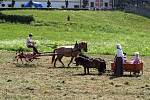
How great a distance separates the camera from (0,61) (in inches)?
1300

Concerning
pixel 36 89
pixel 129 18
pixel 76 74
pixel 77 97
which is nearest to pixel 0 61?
pixel 76 74

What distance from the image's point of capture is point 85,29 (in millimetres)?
71000

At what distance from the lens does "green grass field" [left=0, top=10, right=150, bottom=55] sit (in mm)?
50344

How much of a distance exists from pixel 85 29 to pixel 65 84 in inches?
1900

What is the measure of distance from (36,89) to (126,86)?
408 centimetres

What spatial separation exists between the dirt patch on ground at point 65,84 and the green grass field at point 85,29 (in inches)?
622

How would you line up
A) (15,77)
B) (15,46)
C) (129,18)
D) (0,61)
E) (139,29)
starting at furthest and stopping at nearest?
(129,18) → (139,29) → (15,46) → (0,61) → (15,77)

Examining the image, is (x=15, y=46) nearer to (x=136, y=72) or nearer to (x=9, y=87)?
(x=136, y=72)

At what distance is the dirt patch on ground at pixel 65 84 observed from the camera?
1986 cm

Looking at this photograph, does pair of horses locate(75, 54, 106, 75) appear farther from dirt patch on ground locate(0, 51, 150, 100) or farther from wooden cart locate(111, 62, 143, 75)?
wooden cart locate(111, 62, 143, 75)

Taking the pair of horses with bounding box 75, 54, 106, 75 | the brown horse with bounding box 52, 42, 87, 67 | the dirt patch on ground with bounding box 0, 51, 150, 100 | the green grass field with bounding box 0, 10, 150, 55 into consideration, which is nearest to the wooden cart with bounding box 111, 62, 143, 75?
the dirt patch on ground with bounding box 0, 51, 150, 100

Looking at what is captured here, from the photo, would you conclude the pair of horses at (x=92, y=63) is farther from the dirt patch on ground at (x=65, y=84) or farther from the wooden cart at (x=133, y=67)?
the wooden cart at (x=133, y=67)

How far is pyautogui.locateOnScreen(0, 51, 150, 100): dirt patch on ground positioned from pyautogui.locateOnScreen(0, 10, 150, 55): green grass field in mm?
15796

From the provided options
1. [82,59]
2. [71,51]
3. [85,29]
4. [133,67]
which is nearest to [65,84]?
[82,59]
